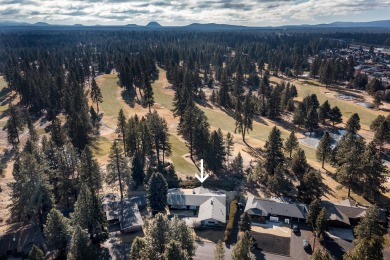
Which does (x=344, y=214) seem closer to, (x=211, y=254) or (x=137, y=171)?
(x=211, y=254)

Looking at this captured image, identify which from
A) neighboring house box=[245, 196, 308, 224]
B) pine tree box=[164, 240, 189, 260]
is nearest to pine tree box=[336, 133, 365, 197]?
neighboring house box=[245, 196, 308, 224]

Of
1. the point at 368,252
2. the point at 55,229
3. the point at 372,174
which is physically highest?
the point at 368,252

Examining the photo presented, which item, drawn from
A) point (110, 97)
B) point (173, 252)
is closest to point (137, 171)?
point (173, 252)

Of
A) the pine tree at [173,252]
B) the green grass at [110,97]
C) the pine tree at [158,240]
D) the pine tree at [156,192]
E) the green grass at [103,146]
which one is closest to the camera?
the pine tree at [173,252]

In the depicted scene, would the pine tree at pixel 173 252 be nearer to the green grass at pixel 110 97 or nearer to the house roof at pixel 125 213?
the house roof at pixel 125 213

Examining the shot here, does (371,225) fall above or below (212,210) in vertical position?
above

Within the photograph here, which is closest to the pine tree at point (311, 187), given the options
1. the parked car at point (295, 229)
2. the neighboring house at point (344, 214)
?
the neighboring house at point (344, 214)
